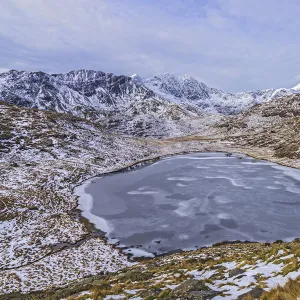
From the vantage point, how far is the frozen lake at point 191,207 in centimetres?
2602

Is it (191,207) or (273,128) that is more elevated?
(273,128)

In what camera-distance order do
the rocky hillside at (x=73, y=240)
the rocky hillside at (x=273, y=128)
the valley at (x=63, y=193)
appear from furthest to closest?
the rocky hillside at (x=273, y=128) < the valley at (x=63, y=193) < the rocky hillside at (x=73, y=240)

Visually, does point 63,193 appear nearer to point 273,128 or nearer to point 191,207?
point 191,207

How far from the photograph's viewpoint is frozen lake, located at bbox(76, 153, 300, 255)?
26016 millimetres

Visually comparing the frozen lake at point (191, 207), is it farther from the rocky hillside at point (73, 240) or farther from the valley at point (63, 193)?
the rocky hillside at point (73, 240)

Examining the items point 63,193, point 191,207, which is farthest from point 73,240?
point 63,193

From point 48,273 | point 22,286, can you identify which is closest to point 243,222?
point 48,273

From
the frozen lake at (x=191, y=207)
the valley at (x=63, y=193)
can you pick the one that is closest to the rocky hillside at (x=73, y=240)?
the valley at (x=63, y=193)

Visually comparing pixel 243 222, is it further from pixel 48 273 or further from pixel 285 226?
pixel 48 273

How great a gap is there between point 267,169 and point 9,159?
5583cm

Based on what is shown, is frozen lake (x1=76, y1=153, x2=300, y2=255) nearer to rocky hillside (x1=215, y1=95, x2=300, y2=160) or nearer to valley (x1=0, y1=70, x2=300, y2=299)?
valley (x1=0, y1=70, x2=300, y2=299)

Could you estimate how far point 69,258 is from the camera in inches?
872

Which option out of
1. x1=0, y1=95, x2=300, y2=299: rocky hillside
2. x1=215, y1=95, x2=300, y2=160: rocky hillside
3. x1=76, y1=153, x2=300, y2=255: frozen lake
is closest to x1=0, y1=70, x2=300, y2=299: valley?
x1=0, y1=95, x2=300, y2=299: rocky hillside

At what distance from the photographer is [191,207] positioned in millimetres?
34250
